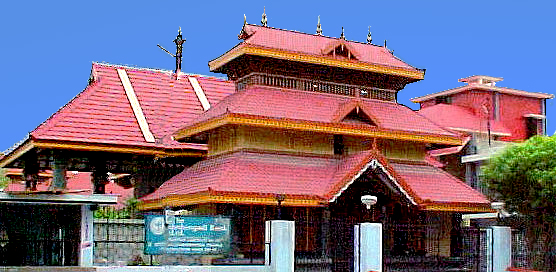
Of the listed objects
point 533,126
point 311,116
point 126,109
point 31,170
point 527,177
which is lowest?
point 527,177

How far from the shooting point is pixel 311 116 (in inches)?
1033

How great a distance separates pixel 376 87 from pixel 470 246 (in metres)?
6.68

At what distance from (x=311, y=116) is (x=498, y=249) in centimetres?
685

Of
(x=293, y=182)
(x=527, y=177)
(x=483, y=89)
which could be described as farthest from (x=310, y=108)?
(x=483, y=89)

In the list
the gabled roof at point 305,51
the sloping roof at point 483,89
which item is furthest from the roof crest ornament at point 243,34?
the sloping roof at point 483,89

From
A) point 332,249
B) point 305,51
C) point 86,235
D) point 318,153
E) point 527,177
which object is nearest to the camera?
point 86,235

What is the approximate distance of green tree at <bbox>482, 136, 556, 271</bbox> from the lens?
88.7 feet

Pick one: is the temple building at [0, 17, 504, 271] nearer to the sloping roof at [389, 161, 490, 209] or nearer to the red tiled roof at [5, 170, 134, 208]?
the sloping roof at [389, 161, 490, 209]

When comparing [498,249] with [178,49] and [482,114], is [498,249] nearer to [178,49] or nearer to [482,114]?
[178,49]

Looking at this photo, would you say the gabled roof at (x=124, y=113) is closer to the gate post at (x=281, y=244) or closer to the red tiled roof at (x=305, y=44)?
the red tiled roof at (x=305, y=44)

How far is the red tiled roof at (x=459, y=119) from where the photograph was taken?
48.9 metres

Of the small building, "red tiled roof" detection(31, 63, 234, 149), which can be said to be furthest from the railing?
the small building

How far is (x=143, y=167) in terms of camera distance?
2958cm

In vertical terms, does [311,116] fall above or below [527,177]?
above
